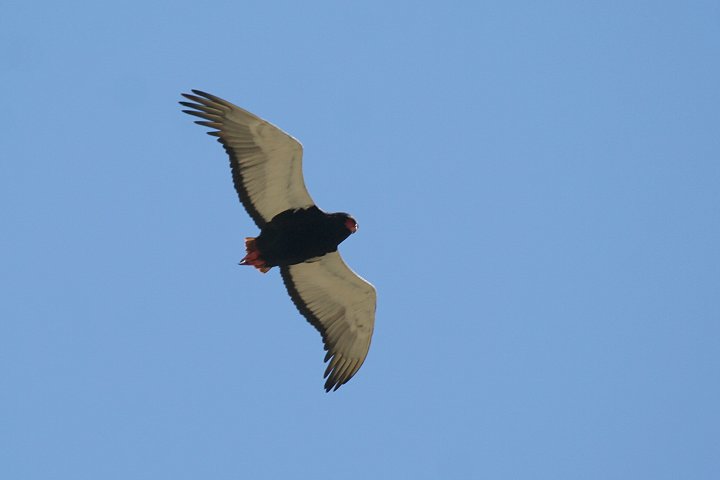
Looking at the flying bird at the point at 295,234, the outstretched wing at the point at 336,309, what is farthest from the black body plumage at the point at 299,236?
the outstretched wing at the point at 336,309

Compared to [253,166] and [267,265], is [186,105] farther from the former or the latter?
[267,265]

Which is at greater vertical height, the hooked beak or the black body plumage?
the hooked beak

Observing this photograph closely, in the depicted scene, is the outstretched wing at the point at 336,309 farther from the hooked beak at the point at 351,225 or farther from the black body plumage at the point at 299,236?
the hooked beak at the point at 351,225

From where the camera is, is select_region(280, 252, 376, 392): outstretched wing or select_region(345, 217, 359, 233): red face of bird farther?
select_region(280, 252, 376, 392): outstretched wing

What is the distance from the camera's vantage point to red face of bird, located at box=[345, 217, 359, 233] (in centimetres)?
2373

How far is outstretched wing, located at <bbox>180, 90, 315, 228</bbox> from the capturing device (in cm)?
2316

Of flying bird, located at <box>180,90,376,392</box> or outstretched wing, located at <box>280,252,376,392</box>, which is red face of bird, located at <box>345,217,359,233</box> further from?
outstretched wing, located at <box>280,252,376,392</box>

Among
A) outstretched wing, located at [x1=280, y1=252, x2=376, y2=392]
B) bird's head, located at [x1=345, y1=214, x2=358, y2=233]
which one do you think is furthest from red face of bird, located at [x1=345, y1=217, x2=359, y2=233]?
outstretched wing, located at [x1=280, y1=252, x2=376, y2=392]

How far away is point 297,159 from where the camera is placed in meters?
23.5

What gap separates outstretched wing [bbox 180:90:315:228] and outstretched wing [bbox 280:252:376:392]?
1.55 m

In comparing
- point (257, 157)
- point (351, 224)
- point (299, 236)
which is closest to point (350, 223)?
point (351, 224)

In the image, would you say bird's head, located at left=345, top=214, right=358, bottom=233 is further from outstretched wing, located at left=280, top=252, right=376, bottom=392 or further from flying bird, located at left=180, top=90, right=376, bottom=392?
outstretched wing, located at left=280, top=252, right=376, bottom=392

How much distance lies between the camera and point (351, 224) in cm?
2375

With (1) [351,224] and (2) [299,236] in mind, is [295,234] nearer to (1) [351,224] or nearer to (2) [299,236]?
(2) [299,236]
